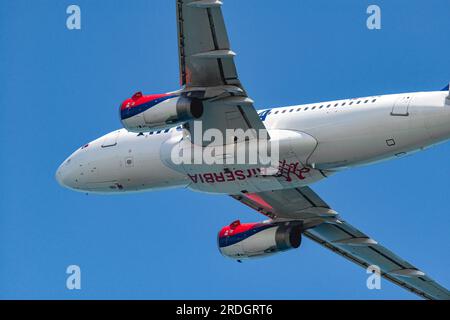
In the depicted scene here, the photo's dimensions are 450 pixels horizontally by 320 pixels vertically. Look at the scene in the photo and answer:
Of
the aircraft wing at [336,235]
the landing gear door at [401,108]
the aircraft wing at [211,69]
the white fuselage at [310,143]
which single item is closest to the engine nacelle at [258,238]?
the aircraft wing at [336,235]

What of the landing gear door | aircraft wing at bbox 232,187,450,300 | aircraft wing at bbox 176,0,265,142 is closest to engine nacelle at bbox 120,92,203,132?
aircraft wing at bbox 176,0,265,142

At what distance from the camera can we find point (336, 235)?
2013 inches

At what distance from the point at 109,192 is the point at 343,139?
11.8m

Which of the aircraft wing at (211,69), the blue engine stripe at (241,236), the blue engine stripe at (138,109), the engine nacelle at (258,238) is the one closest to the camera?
the aircraft wing at (211,69)

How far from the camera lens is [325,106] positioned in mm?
43500

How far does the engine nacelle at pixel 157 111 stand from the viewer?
137 feet

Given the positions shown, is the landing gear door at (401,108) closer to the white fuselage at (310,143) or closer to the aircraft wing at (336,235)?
the white fuselage at (310,143)

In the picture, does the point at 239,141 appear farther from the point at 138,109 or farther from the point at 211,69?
the point at 138,109

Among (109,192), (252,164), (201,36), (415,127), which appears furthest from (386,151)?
(109,192)

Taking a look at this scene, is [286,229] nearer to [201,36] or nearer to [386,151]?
[386,151]

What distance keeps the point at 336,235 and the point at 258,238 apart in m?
4.23

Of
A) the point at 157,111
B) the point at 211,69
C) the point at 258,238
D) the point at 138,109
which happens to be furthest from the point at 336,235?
the point at 211,69

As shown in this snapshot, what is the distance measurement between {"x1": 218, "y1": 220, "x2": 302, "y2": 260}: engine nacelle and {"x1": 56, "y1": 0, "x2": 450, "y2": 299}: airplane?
4 cm

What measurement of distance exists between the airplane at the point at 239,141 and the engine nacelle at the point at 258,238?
0.14 ft
